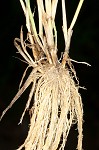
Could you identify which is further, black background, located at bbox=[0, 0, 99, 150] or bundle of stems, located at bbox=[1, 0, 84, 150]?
black background, located at bbox=[0, 0, 99, 150]

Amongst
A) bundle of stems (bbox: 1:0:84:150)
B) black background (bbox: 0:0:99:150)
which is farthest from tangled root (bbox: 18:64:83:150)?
black background (bbox: 0:0:99:150)

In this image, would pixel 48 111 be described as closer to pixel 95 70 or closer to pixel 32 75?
pixel 32 75

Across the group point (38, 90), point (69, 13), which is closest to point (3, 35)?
point (69, 13)

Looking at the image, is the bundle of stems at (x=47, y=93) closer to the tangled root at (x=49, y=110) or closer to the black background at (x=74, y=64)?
the tangled root at (x=49, y=110)

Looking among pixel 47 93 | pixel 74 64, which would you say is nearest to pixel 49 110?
pixel 47 93

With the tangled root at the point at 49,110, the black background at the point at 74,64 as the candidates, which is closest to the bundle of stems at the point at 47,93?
the tangled root at the point at 49,110

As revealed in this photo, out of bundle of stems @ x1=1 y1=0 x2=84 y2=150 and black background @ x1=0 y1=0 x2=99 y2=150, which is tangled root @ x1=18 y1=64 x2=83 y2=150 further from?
black background @ x1=0 y1=0 x2=99 y2=150

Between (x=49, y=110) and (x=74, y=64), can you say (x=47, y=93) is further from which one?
(x=74, y=64)

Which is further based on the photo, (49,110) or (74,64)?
(74,64)
